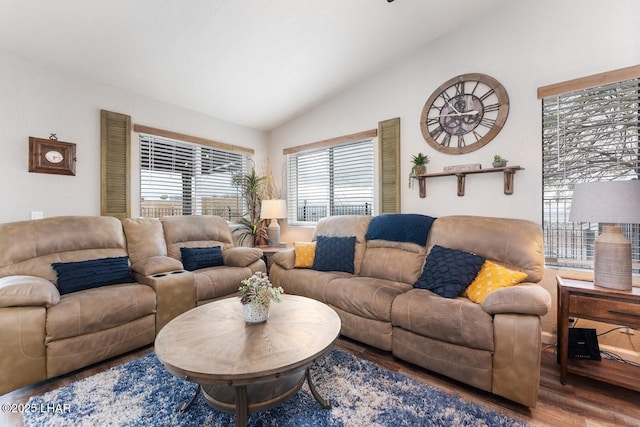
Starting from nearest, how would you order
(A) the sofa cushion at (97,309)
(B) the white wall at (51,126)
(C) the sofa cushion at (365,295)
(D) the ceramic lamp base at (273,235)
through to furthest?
(A) the sofa cushion at (97,309)
(C) the sofa cushion at (365,295)
(B) the white wall at (51,126)
(D) the ceramic lamp base at (273,235)

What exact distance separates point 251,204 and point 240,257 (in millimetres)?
1405

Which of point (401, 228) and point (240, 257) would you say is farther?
point (240, 257)

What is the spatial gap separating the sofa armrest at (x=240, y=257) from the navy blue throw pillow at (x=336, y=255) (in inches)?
28.7

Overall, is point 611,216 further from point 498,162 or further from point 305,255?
point 305,255

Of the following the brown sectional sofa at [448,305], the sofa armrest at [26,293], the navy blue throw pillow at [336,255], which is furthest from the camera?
the navy blue throw pillow at [336,255]

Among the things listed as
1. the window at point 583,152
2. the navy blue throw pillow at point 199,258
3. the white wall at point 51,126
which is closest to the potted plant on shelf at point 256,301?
the navy blue throw pillow at point 199,258

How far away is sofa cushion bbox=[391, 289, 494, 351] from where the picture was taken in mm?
1772

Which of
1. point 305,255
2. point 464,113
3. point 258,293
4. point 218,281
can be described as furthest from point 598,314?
point 218,281

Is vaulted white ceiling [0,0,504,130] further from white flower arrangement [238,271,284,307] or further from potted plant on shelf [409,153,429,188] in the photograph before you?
white flower arrangement [238,271,284,307]

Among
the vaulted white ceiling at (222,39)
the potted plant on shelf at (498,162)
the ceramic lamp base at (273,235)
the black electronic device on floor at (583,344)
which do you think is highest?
the vaulted white ceiling at (222,39)

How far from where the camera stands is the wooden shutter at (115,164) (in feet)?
10.1

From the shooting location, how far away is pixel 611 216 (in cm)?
176

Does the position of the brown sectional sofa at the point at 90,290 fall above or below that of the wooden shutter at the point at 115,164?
below

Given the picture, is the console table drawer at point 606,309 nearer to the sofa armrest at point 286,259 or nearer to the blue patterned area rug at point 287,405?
the blue patterned area rug at point 287,405
